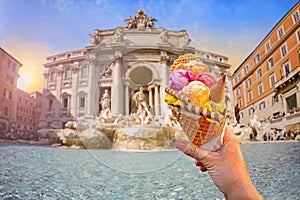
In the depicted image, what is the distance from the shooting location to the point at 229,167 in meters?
0.29

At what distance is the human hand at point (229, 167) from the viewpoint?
0.94 feet

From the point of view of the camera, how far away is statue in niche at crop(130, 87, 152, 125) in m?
0.59

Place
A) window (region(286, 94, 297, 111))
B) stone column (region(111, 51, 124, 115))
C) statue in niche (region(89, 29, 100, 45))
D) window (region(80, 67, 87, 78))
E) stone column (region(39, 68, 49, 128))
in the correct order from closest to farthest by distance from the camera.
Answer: stone column (region(111, 51, 124, 115)), window (region(80, 67, 87, 78)), statue in niche (region(89, 29, 100, 45)), stone column (region(39, 68, 49, 128)), window (region(286, 94, 297, 111))

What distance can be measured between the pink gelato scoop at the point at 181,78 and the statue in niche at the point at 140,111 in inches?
10.6

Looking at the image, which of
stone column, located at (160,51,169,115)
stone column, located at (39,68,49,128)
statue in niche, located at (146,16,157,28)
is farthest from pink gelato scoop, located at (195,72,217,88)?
stone column, located at (39,68,49,128)

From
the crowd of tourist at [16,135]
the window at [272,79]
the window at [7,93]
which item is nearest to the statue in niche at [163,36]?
the crowd of tourist at [16,135]

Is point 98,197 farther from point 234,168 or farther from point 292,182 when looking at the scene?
point 292,182

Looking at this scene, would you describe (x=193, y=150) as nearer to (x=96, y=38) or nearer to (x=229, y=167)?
(x=229, y=167)

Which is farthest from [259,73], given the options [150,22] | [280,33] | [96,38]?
[96,38]

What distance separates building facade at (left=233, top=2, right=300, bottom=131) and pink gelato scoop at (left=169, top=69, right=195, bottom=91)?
2.09 m

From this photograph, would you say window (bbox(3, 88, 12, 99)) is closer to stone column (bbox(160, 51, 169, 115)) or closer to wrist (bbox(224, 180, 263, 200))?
stone column (bbox(160, 51, 169, 115))

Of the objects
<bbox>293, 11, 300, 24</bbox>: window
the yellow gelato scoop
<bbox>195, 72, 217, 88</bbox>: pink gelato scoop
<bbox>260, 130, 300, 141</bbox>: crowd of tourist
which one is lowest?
<bbox>260, 130, 300, 141</bbox>: crowd of tourist

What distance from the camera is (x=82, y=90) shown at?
740 millimetres

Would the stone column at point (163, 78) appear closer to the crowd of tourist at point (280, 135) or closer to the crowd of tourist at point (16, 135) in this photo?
the crowd of tourist at point (16, 135)
